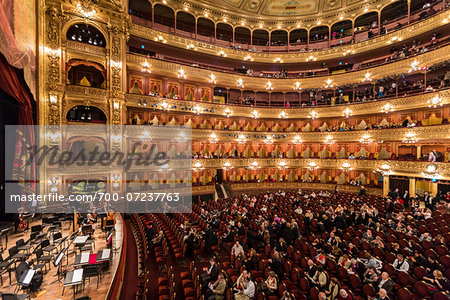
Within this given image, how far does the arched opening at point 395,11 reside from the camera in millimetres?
21370

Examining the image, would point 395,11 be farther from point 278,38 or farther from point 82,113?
point 82,113

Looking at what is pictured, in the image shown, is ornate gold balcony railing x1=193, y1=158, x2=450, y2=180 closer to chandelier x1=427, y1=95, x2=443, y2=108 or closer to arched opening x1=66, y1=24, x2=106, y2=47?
chandelier x1=427, y1=95, x2=443, y2=108

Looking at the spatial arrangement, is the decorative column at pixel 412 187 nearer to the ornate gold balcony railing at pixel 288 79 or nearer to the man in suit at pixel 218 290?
the ornate gold balcony railing at pixel 288 79

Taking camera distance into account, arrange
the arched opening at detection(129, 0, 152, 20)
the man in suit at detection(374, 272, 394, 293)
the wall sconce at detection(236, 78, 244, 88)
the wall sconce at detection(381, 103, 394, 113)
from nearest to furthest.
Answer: the man in suit at detection(374, 272, 394, 293), the wall sconce at detection(381, 103, 394, 113), the arched opening at detection(129, 0, 152, 20), the wall sconce at detection(236, 78, 244, 88)

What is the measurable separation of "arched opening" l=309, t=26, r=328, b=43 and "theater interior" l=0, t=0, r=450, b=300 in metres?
0.23

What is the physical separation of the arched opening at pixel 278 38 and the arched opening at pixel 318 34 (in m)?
3.00

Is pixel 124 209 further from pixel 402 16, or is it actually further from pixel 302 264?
pixel 402 16

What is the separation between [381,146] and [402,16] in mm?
12749

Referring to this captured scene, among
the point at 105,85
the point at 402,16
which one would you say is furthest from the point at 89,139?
the point at 402,16

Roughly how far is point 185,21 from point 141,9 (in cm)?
450

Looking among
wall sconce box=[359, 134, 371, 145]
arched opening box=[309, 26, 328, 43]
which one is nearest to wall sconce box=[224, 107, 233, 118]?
wall sconce box=[359, 134, 371, 145]

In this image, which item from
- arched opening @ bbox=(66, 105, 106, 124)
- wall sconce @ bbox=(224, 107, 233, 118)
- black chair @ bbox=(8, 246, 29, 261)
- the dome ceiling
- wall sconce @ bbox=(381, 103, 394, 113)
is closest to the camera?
black chair @ bbox=(8, 246, 29, 261)

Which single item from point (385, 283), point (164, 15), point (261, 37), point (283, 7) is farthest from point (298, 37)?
point (385, 283)

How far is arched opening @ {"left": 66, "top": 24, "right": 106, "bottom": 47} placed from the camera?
54.0 feet
